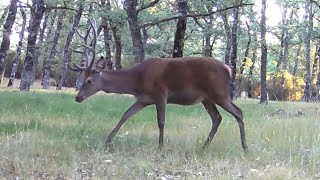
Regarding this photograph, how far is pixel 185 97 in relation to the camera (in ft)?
23.0

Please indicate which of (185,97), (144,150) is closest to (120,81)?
(185,97)

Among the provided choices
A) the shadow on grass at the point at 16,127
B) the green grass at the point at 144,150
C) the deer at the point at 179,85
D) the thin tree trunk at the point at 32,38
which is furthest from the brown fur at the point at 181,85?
the thin tree trunk at the point at 32,38

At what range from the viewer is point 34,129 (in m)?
7.54

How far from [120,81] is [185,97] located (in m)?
1.02

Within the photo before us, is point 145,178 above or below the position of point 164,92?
below

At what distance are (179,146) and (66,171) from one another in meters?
2.17

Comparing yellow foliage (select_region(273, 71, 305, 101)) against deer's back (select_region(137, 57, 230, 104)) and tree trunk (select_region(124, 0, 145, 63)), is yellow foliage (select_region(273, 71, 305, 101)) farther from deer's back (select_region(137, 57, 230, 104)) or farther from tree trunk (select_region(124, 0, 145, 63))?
deer's back (select_region(137, 57, 230, 104))

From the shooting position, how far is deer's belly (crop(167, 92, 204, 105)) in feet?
23.0

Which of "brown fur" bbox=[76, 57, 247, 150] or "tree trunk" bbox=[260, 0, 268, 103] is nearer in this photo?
"brown fur" bbox=[76, 57, 247, 150]

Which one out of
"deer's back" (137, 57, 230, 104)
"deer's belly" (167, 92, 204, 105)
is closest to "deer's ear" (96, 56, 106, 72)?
"deer's back" (137, 57, 230, 104)

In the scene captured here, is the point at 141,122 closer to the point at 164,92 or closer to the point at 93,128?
the point at 93,128

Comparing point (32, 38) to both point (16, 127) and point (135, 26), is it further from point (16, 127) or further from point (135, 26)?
point (16, 127)

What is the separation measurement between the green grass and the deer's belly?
0.59 metres

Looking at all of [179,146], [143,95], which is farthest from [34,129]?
[179,146]
